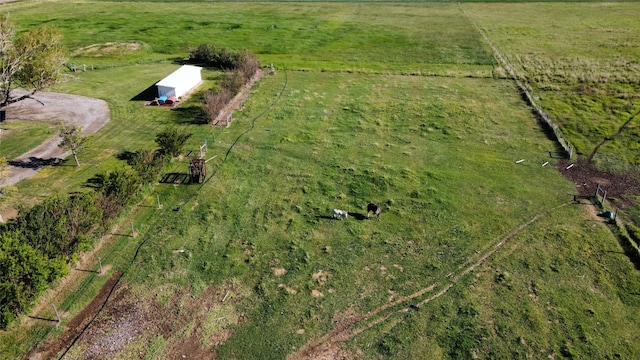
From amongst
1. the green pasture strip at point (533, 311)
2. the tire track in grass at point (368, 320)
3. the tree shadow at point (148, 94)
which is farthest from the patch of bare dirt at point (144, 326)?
the tree shadow at point (148, 94)

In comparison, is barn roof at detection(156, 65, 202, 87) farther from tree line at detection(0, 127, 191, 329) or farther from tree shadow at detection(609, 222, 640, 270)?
tree shadow at detection(609, 222, 640, 270)

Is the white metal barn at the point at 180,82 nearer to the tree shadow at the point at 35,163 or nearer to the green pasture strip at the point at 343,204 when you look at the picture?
the green pasture strip at the point at 343,204

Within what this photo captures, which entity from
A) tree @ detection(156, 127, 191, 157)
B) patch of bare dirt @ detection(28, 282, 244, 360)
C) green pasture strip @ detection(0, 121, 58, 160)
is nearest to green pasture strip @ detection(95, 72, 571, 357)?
patch of bare dirt @ detection(28, 282, 244, 360)

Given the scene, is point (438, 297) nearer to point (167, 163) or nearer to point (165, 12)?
point (167, 163)

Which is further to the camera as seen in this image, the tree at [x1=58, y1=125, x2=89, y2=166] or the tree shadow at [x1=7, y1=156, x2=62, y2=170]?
the tree shadow at [x1=7, y1=156, x2=62, y2=170]

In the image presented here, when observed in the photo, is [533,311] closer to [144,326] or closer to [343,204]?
[343,204]

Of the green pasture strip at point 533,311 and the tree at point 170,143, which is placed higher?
the tree at point 170,143

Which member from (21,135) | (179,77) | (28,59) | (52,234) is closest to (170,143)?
(52,234)
